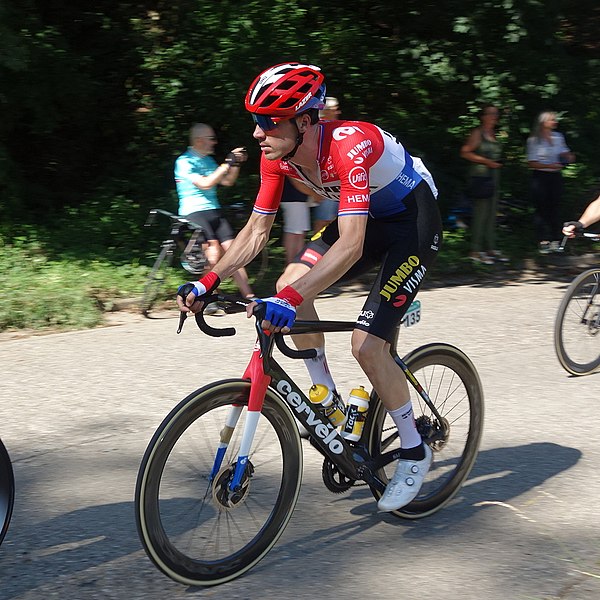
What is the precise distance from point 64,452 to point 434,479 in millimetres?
2040

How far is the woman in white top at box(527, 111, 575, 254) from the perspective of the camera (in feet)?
39.0

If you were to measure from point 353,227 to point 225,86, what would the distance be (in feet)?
30.0

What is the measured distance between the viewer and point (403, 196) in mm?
4285

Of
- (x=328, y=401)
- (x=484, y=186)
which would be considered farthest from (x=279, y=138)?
(x=484, y=186)

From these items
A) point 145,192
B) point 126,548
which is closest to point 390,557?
point 126,548

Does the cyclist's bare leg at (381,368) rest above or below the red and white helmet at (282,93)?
below

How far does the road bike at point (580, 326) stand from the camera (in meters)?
7.23

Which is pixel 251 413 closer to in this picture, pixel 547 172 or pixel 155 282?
pixel 155 282

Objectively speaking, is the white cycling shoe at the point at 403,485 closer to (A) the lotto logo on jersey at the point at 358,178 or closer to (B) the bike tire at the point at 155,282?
(A) the lotto logo on jersey at the point at 358,178

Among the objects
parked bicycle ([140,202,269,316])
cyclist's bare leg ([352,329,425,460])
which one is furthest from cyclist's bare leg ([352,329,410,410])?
parked bicycle ([140,202,269,316])

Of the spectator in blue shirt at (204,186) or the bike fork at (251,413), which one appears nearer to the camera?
the bike fork at (251,413)

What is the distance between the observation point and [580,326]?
7359mm

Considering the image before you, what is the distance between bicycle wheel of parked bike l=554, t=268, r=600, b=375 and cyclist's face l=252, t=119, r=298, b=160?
12.7 feet

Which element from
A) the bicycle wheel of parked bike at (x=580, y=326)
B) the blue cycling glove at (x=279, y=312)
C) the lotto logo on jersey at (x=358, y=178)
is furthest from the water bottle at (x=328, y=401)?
the bicycle wheel of parked bike at (x=580, y=326)
